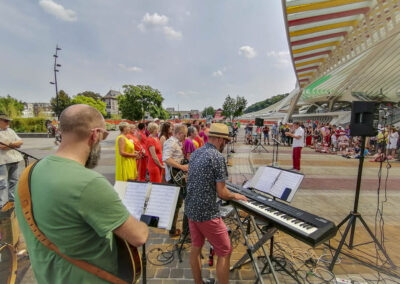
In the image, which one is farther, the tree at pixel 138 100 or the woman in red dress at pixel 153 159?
the tree at pixel 138 100

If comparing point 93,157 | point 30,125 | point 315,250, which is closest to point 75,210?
point 93,157

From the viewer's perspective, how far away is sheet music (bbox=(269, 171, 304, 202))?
8.64ft

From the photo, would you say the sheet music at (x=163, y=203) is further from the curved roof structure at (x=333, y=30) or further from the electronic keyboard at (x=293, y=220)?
the curved roof structure at (x=333, y=30)

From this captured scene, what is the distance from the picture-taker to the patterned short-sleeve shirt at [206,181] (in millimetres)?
2111

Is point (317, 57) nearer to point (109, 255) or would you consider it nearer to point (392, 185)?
point (392, 185)

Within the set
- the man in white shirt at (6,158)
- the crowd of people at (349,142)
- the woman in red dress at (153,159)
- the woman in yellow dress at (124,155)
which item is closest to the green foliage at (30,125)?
the crowd of people at (349,142)

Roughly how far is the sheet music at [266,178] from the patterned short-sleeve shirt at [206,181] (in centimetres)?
109

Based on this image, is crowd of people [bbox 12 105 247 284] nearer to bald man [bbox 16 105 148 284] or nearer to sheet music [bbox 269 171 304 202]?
bald man [bbox 16 105 148 284]

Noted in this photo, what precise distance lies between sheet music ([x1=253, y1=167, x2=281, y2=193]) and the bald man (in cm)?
214

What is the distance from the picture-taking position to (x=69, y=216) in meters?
1.03

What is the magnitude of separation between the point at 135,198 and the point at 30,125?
30.1 m

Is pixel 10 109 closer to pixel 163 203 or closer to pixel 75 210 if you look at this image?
pixel 163 203

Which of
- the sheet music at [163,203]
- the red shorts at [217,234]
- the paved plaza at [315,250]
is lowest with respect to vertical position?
the paved plaza at [315,250]

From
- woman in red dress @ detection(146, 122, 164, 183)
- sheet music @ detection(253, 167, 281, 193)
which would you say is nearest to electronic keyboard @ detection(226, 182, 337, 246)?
sheet music @ detection(253, 167, 281, 193)
